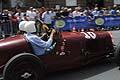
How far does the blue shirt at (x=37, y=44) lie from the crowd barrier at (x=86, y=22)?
11373mm

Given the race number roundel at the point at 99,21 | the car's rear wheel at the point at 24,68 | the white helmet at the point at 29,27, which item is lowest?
the race number roundel at the point at 99,21

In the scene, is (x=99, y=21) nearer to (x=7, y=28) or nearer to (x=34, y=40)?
(x=7, y=28)

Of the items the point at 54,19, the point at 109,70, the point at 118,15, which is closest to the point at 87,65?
the point at 109,70

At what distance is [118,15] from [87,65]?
12.8 metres

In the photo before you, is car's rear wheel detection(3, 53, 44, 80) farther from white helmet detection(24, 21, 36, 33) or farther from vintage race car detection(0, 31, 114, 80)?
white helmet detection(24, 21, 36, 33)

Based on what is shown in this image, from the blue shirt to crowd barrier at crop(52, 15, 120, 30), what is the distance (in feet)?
37.3

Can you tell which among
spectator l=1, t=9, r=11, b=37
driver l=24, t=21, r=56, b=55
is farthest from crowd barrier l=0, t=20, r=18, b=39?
Answer: driver l=24, t=21, r=56, b=55

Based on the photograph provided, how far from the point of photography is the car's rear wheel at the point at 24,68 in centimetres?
637

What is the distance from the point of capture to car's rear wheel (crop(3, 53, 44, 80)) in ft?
20.9

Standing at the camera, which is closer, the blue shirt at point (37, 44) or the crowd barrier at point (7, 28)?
the blue shirt at point (37, 44)

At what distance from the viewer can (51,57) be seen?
23.1 ft

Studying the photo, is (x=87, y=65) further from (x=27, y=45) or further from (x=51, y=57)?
(x=27, y=45)

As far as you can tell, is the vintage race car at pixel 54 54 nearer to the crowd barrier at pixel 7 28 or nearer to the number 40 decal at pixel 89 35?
the number 40 decal at pixel 89 35

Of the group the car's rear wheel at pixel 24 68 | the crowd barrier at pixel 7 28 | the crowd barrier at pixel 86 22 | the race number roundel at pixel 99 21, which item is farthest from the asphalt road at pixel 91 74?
the race number roundel at pixel 99 21
